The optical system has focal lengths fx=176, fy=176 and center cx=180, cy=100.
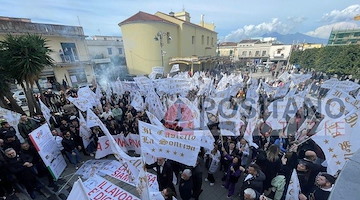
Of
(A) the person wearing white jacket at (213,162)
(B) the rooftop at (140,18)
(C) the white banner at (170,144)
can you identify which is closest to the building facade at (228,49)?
(B) the rooftop at (140,18)

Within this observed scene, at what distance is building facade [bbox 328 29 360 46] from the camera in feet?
198

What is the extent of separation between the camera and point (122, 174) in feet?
19.4

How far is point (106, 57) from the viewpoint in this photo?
3500 centimetres

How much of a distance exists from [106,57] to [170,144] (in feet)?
115

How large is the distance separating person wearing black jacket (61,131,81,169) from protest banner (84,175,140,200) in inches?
57.3

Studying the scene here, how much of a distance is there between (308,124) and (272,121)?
1.46m

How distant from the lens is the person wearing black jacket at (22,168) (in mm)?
4633

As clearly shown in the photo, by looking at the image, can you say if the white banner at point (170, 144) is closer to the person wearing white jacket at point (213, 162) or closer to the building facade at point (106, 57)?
the person wearing white jacket at point (213, 162)

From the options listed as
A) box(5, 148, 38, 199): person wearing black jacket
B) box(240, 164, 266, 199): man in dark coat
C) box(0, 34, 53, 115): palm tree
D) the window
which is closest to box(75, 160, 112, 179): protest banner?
box(5, 148, 38, 199): person wearing black jacket

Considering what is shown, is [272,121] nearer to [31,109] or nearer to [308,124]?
[308,124]

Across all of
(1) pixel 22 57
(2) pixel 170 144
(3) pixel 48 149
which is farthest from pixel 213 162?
(1) pixel 22 57

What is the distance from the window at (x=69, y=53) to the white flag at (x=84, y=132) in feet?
65.7

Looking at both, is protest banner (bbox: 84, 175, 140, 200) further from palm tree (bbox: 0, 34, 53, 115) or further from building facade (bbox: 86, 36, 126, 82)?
building facade (bbox: 86, 36, 126, 82)

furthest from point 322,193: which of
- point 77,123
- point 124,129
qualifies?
point 77,123
